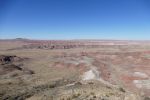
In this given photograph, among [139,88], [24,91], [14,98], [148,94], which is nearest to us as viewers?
[14,98]

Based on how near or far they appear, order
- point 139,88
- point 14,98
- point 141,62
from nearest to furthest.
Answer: point 14,98 → point 139,88 → point 141,62

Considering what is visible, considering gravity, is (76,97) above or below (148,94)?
above

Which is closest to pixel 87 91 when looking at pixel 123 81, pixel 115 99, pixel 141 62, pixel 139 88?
pixel 115 99

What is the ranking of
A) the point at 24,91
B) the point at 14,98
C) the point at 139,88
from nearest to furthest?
the point at 14,98, the point at 24,91, the point at 139,88

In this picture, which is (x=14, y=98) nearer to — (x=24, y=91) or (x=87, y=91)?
(x=24, y=91)

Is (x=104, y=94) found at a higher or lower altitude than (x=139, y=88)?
higher

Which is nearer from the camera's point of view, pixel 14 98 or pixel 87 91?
pixel 87 91

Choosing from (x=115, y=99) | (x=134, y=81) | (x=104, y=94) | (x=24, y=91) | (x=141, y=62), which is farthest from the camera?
(x=141, y=62)

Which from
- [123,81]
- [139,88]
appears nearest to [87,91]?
[139,88]

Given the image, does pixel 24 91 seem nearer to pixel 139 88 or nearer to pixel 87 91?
pixel 87 91

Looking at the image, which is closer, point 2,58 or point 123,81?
point 123,81
